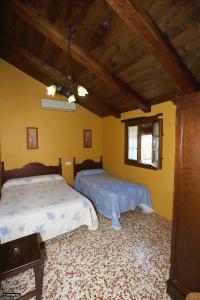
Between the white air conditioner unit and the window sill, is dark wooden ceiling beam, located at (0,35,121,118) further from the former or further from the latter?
the window sill

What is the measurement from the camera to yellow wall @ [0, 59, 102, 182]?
144 inches

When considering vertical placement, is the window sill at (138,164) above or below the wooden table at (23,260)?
above

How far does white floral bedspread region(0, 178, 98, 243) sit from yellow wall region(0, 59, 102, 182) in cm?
109

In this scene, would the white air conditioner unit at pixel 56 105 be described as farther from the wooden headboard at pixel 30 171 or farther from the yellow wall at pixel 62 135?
the wooden headboard at pixel 30 171

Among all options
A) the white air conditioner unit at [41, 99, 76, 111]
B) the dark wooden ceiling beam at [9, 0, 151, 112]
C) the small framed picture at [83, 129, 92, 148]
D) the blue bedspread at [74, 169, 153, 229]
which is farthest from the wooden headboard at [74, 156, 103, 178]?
the dark wooden ceiling beam at [9, 0, 151, 112]

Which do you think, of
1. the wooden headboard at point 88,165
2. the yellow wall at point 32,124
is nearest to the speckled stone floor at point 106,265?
the wooden headboard at point 88,165

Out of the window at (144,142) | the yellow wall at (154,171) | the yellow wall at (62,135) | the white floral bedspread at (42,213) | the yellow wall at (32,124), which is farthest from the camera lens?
the yellow wall at (32,124)

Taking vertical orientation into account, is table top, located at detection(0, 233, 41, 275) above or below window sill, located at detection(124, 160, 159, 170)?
below

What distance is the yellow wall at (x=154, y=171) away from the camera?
310 centimetres

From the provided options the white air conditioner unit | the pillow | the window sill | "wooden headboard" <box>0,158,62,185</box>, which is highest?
the white air conditioner unit

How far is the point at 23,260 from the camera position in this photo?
4.73ft

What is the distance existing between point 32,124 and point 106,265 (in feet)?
10.6

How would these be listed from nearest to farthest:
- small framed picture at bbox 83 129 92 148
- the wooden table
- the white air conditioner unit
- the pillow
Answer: the wooden table, the pillow, the white air conditioner unit, small framed picture at bbox 83 129 92 148

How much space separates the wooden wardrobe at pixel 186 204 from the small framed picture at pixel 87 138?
11.1 ft
